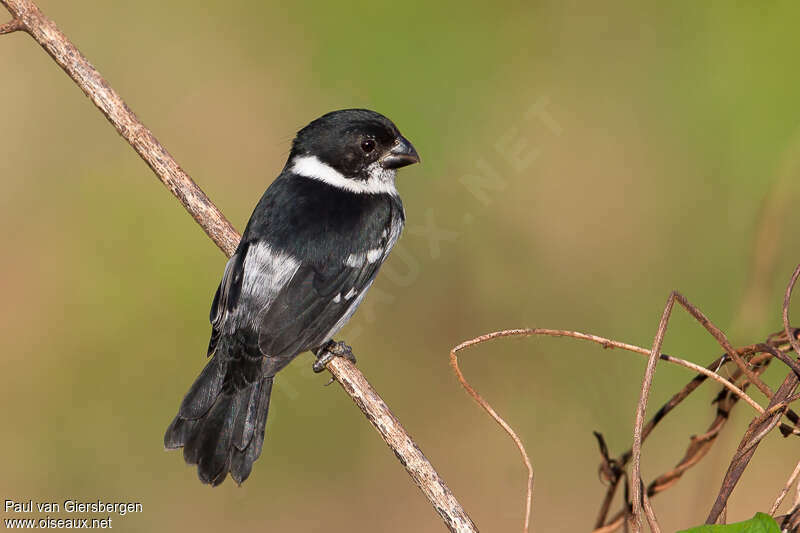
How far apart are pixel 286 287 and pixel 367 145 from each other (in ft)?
3.36

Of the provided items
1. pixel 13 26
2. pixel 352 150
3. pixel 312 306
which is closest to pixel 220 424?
pixel 312 306

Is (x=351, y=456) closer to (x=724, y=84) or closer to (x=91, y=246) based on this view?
(x=91, y=246)

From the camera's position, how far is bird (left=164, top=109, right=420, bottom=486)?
12.5ft

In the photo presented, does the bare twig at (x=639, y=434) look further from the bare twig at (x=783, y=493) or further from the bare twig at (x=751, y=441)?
the bare twig at (x=783, y=493)

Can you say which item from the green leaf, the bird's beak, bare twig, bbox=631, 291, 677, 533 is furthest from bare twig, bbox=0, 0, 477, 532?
the green leaf

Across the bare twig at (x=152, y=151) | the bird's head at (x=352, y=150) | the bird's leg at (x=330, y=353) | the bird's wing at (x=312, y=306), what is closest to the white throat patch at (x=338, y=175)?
the bird's head at (x=352, y=150)

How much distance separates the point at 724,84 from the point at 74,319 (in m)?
5.07

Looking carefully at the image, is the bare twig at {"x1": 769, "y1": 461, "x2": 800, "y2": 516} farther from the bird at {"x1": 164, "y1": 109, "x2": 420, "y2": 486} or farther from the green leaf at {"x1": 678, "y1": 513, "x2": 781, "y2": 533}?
the bird at {"x1": 164, "y1": 109, "x2": 420, "y2": 486}

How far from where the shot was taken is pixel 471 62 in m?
6.72

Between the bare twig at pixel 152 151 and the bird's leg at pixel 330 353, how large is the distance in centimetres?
15

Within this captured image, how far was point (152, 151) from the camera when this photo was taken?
360 cm

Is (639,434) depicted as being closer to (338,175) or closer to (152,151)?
(152,151)

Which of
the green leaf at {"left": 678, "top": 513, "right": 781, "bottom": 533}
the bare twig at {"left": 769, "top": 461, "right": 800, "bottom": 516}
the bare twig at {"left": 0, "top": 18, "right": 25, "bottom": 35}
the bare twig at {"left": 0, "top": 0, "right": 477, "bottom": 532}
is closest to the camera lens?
the green leaf at {"left": 678, "top": 513, "right": 781, "bottom": 533}

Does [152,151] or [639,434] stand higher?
[152,151]
